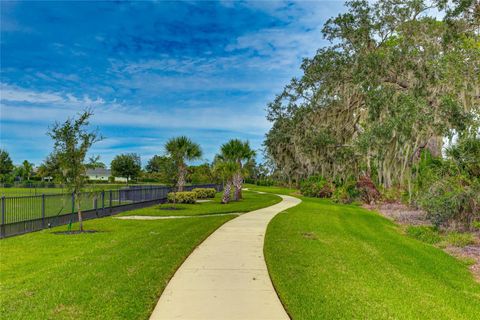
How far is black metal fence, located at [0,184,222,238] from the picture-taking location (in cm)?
1320

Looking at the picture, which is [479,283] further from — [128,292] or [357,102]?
[357,102]

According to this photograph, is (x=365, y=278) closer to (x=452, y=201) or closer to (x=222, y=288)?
(x=222, y=288)

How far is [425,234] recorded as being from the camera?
13.6 metres

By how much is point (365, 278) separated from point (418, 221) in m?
11.3

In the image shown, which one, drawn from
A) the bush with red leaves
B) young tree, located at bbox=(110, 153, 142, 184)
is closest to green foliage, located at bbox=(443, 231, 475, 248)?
the bush with red leaves

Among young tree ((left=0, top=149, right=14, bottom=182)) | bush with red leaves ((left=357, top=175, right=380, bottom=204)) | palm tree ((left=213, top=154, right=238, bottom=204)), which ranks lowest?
bush with red leaves ((left=357, top=175, right=380, bottom=204))

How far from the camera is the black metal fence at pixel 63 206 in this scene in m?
13.2

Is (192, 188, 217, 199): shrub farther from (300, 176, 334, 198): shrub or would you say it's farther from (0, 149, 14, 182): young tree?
(0, 149, 14, 182): young tree

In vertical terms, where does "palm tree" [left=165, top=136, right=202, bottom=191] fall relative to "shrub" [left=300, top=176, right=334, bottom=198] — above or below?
above

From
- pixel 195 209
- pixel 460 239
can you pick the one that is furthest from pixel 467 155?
pixel 195 209

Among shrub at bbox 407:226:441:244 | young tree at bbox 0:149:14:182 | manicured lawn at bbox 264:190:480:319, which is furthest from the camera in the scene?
young tree at bbox 0:149:14:182

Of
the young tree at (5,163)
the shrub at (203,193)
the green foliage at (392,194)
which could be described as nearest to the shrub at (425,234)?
the green foliage at (392,194)

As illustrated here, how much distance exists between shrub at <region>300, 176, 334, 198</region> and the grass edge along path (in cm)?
2251

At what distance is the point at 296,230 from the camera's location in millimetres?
12688
